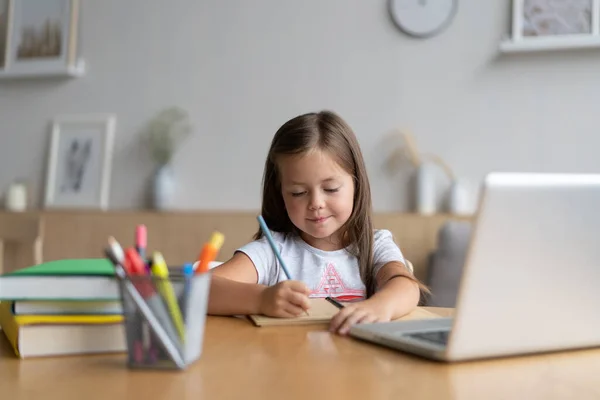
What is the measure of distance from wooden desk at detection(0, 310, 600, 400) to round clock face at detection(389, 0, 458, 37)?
2.34m

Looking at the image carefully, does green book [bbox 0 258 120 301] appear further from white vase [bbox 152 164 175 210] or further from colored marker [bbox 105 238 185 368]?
white vase [bbox 152 164 175 210]

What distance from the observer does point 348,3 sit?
10.1 ft

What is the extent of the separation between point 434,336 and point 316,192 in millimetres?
587

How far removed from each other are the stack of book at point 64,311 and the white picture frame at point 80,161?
2.66 meters

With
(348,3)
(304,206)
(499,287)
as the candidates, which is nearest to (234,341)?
(499,287)

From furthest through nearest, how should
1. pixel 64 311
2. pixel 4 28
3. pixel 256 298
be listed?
pixel 4 28 < pixel 256 298 < pixel 64 311

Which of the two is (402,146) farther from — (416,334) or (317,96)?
(416,334)

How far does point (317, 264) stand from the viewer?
150cm

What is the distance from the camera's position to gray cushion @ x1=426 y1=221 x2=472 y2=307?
2.67 meters

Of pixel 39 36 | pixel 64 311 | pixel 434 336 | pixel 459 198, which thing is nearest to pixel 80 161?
pixel 39 36

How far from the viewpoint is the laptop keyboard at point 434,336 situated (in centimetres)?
80

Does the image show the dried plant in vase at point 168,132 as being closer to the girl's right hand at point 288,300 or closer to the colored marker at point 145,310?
the girl's right hand at point 288,300

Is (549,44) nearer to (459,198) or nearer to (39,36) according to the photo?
(459,198)

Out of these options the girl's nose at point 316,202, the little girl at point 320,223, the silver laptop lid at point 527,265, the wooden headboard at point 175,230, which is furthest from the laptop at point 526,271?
the wooden headboard at point 175,230
